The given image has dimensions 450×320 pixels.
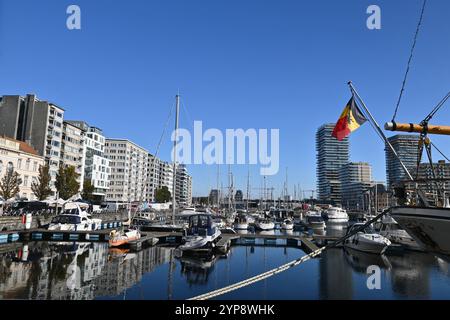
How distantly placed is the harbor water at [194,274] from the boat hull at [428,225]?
684cm

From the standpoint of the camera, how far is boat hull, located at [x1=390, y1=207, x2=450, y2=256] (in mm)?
13031

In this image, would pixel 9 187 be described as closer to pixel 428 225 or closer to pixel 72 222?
pixel 72 222

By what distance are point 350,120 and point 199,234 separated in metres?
21.2

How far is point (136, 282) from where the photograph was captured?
2262 cm

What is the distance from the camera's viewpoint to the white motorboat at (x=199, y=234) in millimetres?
32812

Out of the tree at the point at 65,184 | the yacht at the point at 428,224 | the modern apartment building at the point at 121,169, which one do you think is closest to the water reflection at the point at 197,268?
the yacht at the point at 428,224

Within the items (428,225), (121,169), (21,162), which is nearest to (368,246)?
(428,225)

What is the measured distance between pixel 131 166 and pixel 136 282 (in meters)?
133

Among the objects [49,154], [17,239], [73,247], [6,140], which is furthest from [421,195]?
[49,154]

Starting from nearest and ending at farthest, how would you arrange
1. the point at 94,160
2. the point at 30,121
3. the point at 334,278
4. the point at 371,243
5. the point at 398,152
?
1. the point at 334,278
2. the point at 398,152
3. the point at 371,243
4. the point at 30,121
5. the point at 94,160

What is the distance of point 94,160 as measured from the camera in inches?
4385

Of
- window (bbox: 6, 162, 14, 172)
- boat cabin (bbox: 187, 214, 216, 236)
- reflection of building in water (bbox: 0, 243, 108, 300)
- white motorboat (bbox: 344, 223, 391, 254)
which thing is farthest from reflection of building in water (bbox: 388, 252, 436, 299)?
window (bbox: 6, 162, 14, 172)

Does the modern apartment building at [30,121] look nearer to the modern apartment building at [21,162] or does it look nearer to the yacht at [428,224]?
the modern apartment building at [21,162]
